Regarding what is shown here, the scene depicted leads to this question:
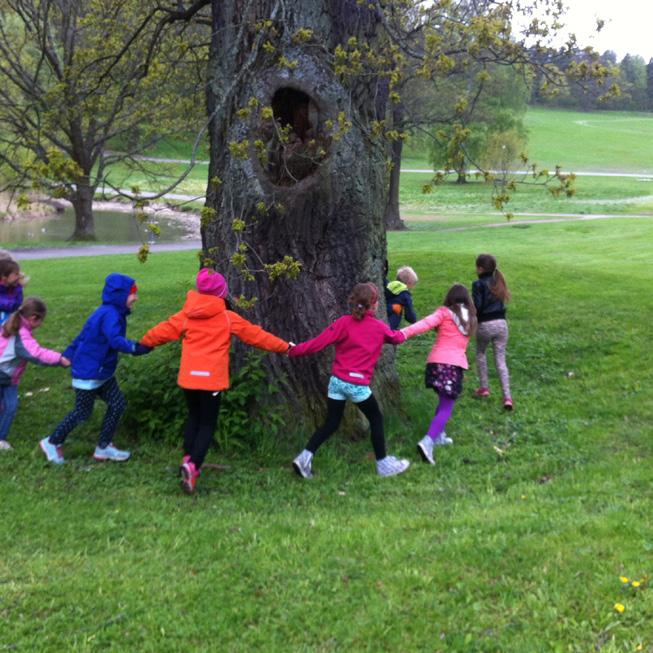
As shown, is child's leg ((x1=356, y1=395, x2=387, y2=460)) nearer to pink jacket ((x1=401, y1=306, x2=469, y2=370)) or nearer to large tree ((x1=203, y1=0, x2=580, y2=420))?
large tree ((x1=203, y1=0, x2=580, y2=420))

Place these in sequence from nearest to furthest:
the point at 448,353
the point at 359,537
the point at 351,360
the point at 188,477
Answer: the point at 359,537
the point at 188,477
the point at 351,360
the point at 448,353

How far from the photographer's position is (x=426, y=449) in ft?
19.6

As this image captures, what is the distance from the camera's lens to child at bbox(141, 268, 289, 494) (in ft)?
17.2

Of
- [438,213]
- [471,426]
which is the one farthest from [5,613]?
[438,213]

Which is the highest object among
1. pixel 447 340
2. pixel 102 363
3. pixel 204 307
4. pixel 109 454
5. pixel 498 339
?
pixel 204 307

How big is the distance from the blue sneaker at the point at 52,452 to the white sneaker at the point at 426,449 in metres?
2.99

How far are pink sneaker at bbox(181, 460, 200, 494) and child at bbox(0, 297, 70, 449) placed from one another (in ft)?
5.04

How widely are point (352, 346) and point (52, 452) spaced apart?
2644mm

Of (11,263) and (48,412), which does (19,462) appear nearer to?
(48,412)

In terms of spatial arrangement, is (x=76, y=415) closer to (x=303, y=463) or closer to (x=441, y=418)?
(x=303, y=463)

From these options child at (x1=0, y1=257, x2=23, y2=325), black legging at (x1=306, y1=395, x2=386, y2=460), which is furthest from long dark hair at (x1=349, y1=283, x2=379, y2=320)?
child at (x1=0, y1=257, x2=23, y2=325)

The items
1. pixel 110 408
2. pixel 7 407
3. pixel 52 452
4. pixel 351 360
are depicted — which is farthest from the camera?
pixel 7 407

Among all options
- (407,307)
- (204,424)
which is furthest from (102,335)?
(407,307)

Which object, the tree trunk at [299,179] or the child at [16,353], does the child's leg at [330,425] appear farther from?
the child at [16,353]
